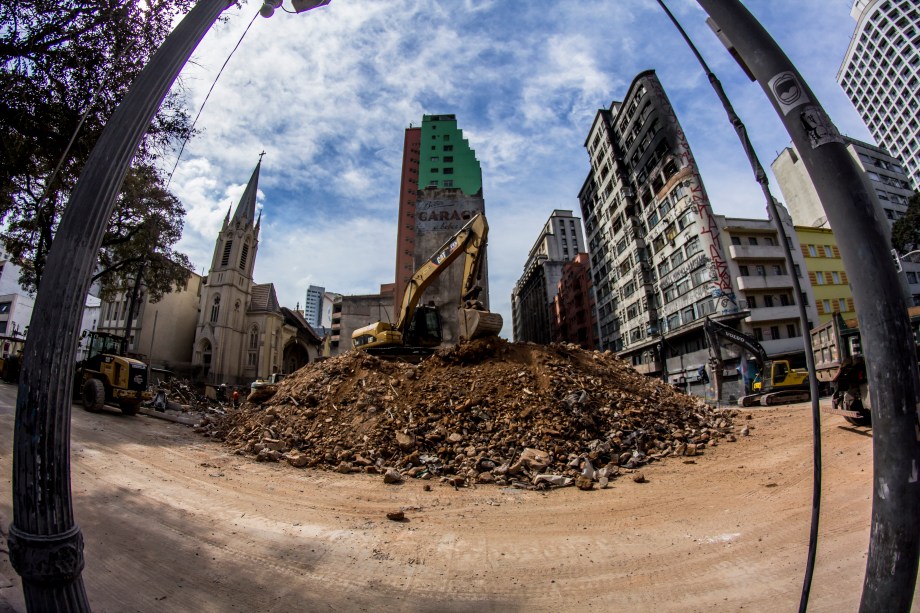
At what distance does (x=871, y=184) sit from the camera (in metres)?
44.8

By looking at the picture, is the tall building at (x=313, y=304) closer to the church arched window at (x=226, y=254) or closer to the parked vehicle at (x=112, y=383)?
the church arched window at (x=226, y=254)

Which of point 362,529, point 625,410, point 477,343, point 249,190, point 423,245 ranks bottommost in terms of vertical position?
point 362,529

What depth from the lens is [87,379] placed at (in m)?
13.5

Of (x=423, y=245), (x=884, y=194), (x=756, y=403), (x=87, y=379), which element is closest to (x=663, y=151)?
(x=423, y=245)

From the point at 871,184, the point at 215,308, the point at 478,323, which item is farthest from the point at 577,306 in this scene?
the point at 478,323

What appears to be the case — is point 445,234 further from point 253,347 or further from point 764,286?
point 253,347

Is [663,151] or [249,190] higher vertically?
[249,190]

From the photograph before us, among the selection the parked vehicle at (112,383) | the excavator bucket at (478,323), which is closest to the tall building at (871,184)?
the excavator bucket at (478,323)

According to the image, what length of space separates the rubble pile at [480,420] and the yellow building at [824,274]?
31.5 m

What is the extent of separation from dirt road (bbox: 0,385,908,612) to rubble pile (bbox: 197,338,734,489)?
0.81 metres

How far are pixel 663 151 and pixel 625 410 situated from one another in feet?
123

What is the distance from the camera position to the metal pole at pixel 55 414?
4.77 feet

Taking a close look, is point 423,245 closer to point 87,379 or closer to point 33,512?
point 87,379

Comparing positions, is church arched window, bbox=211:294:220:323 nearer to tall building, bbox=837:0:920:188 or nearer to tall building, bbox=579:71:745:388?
tall building, bbox=579:71:745:388
